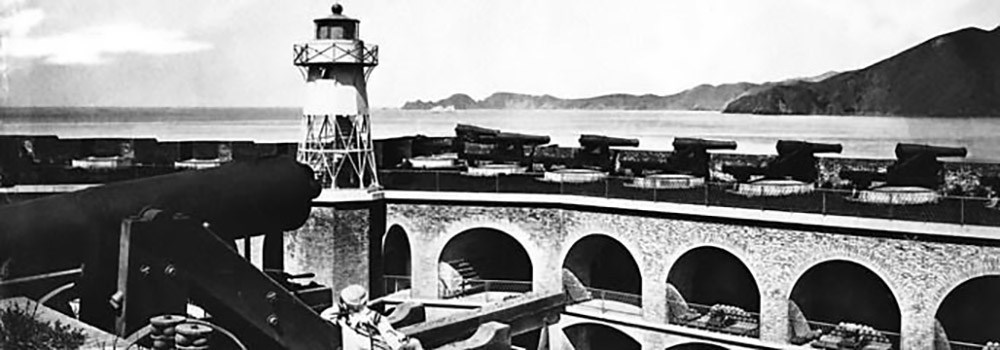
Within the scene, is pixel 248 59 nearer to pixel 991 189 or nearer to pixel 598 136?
pixel 598 136

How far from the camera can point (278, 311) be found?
18.4 feet

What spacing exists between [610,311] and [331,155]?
165 inches

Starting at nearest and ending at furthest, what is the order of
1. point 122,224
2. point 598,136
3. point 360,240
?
1. point 122,224
2. point 360,240
3. point 598,136

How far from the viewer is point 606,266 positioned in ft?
45.9

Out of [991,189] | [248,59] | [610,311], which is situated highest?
[248,59]

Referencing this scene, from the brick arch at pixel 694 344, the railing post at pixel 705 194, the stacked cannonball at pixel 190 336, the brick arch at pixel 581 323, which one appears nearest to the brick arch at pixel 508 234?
the brick arch at pixel 581 323

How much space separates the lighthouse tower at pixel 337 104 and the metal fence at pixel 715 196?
647 millimetres

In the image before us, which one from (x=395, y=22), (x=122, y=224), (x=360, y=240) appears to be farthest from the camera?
(x=360, y=240)

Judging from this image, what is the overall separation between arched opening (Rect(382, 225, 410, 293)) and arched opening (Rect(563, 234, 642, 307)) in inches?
99.2

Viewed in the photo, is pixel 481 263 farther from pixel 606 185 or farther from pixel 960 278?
pixel 960 278

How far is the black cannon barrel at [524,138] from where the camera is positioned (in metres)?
15.0

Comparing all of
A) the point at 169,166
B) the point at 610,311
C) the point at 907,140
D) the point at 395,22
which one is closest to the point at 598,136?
the point at 610,311

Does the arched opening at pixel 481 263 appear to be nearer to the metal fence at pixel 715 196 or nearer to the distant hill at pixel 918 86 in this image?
the metal fence at pixel 715 196

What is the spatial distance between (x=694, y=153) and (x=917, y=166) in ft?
10.3
